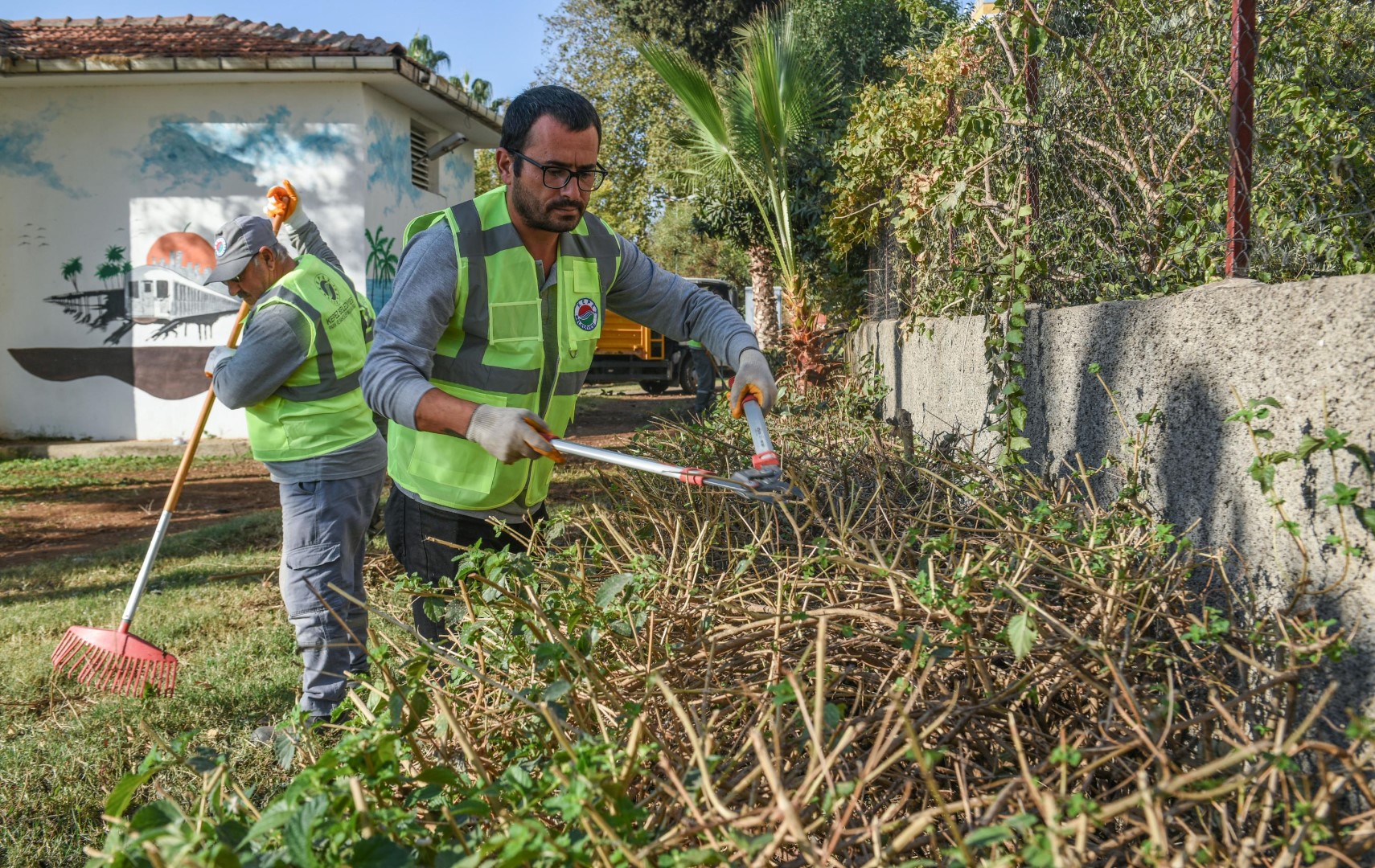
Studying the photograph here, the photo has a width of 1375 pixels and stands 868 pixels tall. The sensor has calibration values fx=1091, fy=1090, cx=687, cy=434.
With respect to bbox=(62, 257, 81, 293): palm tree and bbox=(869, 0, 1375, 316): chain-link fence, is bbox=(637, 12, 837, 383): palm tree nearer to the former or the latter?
bbox=(869, 0, 1375, 316): chain-link fence

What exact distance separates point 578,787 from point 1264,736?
105cm

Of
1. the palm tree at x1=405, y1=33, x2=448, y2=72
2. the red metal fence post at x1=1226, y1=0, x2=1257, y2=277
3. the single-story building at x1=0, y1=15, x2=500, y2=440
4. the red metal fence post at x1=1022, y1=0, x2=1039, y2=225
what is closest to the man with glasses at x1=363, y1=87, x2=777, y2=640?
the red metal fence post at x1=1226, y1=0, x2=1257, y2=277

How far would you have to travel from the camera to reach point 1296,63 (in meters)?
3.19

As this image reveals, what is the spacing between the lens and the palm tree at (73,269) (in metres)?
12.3

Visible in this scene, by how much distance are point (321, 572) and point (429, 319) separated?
4.33 ft

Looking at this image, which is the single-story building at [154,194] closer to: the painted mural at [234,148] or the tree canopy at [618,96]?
the painted mural at [234,148]

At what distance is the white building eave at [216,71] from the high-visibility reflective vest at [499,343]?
944 centimetres

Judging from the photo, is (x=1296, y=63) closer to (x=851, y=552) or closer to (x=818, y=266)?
(x=851, y=552)

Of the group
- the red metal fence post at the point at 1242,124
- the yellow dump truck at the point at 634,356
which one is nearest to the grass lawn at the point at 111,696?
the red metal fence post at the point at 1242,124

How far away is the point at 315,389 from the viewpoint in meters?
3.79

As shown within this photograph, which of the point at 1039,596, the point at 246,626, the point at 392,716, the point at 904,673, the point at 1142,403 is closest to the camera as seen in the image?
the point at 392,716

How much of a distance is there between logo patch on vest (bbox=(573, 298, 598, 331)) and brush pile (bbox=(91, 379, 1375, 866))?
0.79 meters

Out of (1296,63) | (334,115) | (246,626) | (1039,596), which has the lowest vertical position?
(246,626)

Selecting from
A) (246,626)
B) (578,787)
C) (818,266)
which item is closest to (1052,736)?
(578,787)
